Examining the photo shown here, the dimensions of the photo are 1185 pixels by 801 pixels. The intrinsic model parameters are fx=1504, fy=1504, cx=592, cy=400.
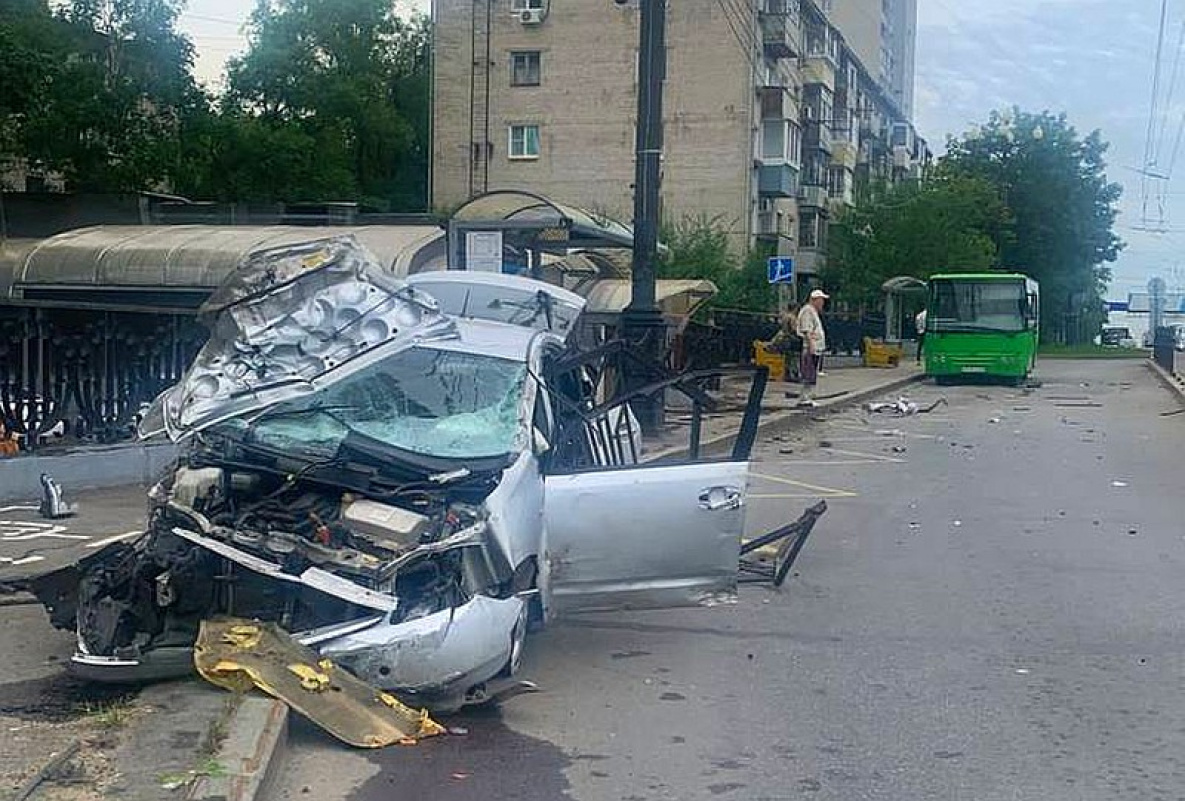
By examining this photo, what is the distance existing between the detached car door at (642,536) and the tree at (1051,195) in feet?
234

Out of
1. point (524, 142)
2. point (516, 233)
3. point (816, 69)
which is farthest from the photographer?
point (816, 69)

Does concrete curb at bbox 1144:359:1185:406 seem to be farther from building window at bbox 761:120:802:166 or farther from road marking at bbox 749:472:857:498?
road marking at bbox 749:472:857:498

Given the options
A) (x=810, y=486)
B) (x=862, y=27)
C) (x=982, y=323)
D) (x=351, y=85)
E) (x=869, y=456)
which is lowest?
(x=869, y=456)

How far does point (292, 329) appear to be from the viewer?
744 centimetres

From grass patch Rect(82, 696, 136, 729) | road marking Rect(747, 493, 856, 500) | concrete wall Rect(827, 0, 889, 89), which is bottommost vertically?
road marking Rect(747, 493, 856, 500)

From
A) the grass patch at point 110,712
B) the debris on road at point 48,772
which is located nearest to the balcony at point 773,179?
the grass patch at point 110,712

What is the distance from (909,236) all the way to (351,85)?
2342 centimetres

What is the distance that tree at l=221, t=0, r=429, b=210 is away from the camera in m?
61.7

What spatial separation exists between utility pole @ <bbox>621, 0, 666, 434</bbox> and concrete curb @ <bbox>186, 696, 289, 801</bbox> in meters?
10.5

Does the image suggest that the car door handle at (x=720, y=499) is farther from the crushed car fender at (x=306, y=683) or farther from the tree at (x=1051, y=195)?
the tree at (x=1051, y=195)

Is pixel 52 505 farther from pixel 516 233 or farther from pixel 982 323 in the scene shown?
pixel 982 323

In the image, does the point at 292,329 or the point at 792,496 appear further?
the point at 792,496

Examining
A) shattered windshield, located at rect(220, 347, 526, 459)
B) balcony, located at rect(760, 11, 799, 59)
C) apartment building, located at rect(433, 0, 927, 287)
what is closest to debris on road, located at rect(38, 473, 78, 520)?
shattered windshield, located at rect(220, 347, 526, 459)

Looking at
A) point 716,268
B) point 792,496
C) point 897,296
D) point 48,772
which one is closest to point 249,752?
point 48,772
